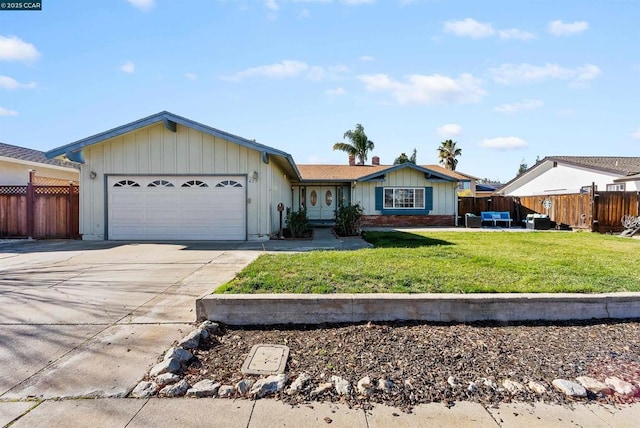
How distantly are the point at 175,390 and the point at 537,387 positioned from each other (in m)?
2.75

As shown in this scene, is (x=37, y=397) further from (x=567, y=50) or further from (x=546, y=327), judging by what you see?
(x=567, y=50)

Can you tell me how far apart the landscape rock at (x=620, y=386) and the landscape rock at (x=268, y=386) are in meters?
2.53

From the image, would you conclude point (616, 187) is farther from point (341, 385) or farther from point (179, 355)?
point (179, 355)

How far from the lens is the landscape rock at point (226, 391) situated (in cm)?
265

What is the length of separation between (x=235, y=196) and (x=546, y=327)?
9847 millimetres

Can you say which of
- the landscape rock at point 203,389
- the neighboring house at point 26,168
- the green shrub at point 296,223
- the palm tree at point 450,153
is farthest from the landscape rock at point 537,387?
the palm tree at point 450,153

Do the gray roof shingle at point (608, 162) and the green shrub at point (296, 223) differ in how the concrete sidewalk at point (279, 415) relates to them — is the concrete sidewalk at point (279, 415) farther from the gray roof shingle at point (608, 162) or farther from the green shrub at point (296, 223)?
the gray roof shingle at point (608, 162)

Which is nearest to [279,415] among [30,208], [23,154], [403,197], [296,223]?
[296,223]

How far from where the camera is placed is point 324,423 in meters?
2.32

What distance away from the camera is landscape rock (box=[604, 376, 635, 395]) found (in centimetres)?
266

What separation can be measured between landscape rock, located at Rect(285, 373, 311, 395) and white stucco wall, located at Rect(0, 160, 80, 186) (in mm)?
17723

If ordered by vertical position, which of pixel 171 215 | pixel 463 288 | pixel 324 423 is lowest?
pixel 324 423

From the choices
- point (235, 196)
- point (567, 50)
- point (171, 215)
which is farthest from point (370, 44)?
point (171, 215)

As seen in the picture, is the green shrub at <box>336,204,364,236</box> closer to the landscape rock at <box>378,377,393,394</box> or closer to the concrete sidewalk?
the landscape rock at <box>378,377,393,394</box>
